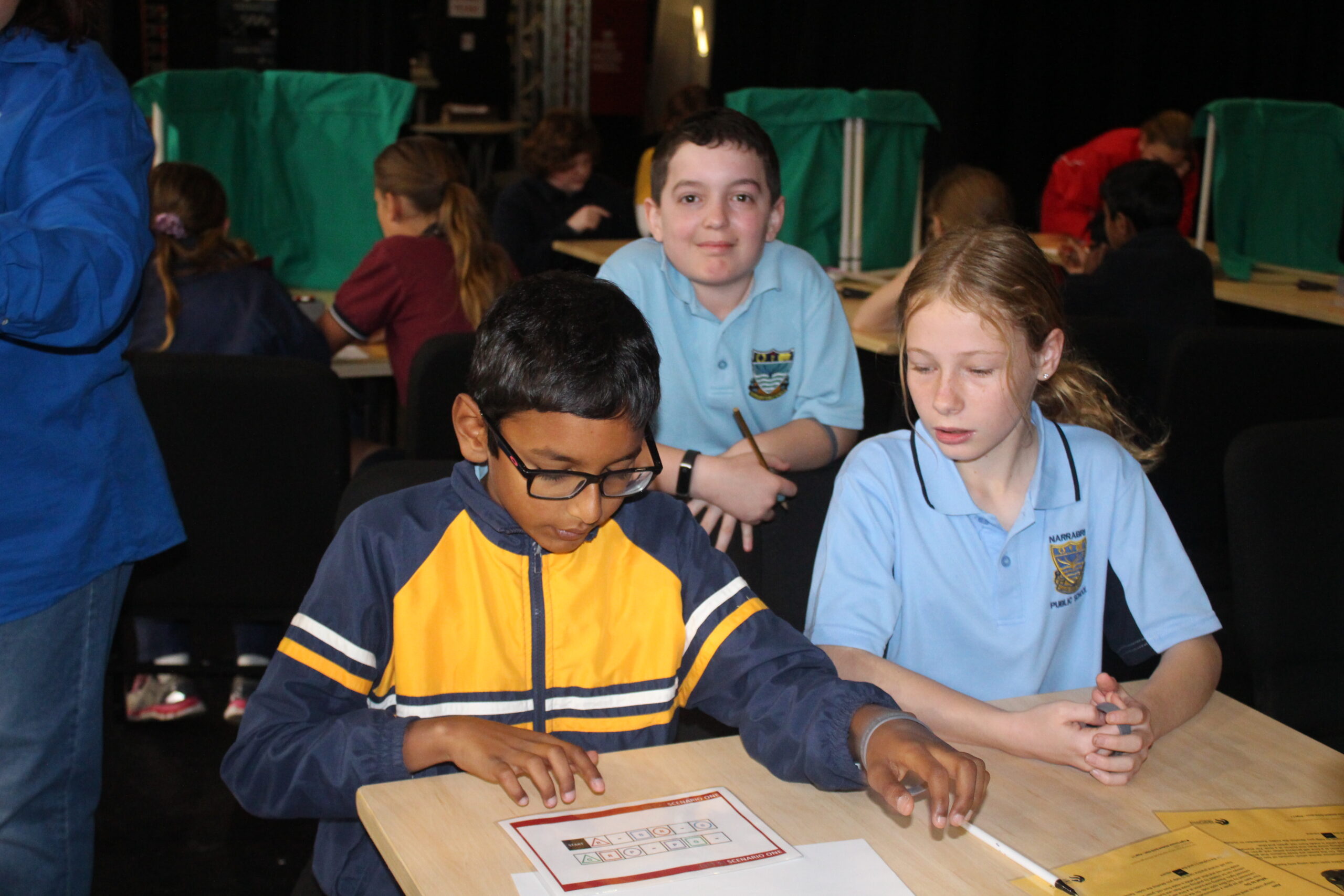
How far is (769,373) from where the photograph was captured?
7.09 ft

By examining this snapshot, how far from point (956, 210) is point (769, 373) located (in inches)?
59.6

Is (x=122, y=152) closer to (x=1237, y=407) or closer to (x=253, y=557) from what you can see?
(x=253, y=557)

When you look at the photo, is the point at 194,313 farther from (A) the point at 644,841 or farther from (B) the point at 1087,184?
(B) the point at 1087,184

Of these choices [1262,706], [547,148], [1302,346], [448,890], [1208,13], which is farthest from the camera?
[1208,13]

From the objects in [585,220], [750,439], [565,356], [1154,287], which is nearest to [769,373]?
[750,439]

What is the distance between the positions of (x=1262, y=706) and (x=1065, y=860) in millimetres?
864

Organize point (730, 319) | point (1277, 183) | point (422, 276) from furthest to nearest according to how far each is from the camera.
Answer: point (1277, 183), point (422, 276), point (730, 319)

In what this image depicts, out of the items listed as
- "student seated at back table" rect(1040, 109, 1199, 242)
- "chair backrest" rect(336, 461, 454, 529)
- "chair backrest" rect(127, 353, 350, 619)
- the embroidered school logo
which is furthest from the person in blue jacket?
"student seated at back table" rect(1040, 109, 1199, 242)

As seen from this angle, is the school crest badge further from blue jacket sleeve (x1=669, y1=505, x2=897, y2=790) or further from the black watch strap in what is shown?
the black watch strap

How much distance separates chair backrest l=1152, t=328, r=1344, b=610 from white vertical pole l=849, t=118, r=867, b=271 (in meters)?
1.76

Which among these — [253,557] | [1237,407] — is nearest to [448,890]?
[253,557]

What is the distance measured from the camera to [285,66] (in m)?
7.98

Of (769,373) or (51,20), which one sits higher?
(51,20)

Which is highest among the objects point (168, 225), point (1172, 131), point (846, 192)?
point (1172, 131)
